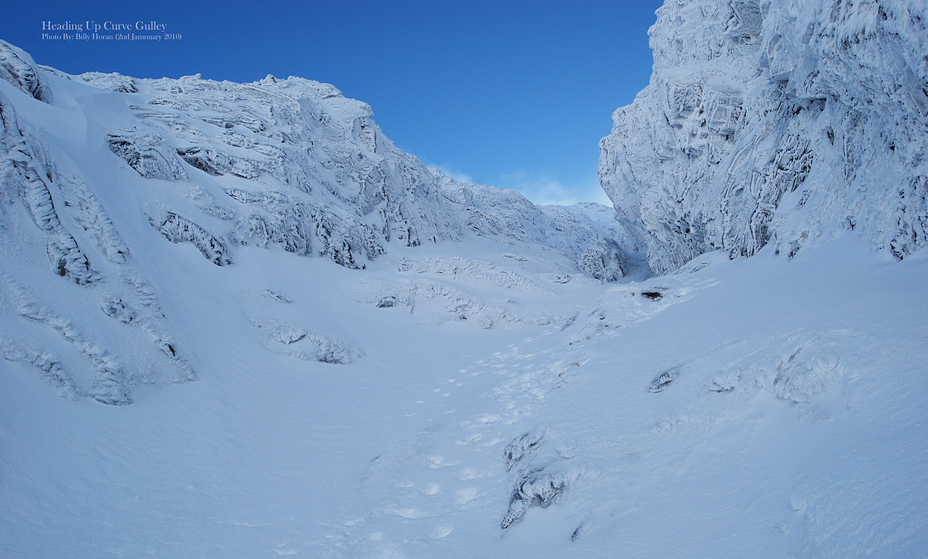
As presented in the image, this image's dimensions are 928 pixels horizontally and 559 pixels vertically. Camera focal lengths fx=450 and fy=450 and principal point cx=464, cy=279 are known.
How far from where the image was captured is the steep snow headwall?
8180 mm

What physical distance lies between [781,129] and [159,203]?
26032 mm

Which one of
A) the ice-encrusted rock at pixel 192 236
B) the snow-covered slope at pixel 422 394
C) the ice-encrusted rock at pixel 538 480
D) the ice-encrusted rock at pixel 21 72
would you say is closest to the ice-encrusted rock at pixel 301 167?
the ice-encrusted rock at pixel 192 236

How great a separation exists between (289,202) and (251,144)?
7.95 m

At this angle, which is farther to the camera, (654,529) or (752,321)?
(752,321)

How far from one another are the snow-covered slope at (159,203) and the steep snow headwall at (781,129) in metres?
11.6

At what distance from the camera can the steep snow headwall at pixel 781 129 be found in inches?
322

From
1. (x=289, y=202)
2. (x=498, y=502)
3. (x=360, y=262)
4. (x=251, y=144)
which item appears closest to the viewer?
(x=498, y=502)

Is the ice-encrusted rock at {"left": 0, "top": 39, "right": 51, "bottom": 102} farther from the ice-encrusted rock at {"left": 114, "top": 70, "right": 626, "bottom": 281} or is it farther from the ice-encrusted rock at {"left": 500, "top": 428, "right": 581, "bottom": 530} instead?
the ice-encrusted rock at {"left": 500, "top": 428, "right": 581, "bottom": 530}

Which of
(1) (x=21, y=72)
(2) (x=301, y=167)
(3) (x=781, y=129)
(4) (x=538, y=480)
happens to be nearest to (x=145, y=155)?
(1) (x=21, y=72)

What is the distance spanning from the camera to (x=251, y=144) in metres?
32.2

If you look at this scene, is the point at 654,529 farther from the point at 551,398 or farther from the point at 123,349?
the point at 123,349

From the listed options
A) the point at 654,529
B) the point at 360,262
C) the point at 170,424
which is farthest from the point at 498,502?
the point at 360,262

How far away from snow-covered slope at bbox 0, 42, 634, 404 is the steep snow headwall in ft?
38.1

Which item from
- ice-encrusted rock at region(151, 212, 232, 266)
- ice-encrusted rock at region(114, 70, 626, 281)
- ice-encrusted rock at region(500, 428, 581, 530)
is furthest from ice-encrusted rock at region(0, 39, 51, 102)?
ice-encrusted rock at region(500, 428, 581, 530)
